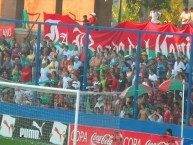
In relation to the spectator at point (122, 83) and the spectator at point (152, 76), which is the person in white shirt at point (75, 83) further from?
the spectator at point (152, 76)

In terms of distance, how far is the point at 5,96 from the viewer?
63.8 ft

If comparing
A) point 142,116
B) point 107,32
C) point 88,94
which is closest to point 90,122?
point 88,94

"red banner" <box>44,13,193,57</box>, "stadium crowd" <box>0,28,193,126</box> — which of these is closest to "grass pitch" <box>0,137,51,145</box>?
"stadium crowd" <box>0,28,193,126</box>

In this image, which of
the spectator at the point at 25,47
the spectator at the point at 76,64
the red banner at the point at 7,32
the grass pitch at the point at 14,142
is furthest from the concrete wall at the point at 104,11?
the grass pitch at the point at 14,142

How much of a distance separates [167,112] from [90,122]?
214cm

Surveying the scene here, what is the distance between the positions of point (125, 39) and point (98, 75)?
3.91ft

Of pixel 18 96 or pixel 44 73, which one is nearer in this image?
pixel 18 96

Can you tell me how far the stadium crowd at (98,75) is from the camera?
18.8 meters

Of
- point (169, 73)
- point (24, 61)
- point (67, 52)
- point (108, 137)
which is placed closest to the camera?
point (108, 137)

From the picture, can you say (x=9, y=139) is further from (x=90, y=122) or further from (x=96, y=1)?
(x=96, y=1)

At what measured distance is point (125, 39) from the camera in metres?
19.9

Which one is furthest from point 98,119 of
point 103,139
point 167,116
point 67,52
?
point 67,52

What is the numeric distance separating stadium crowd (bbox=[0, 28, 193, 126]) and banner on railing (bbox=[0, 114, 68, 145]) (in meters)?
1.32

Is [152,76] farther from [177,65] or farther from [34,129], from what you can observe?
[34,129]
